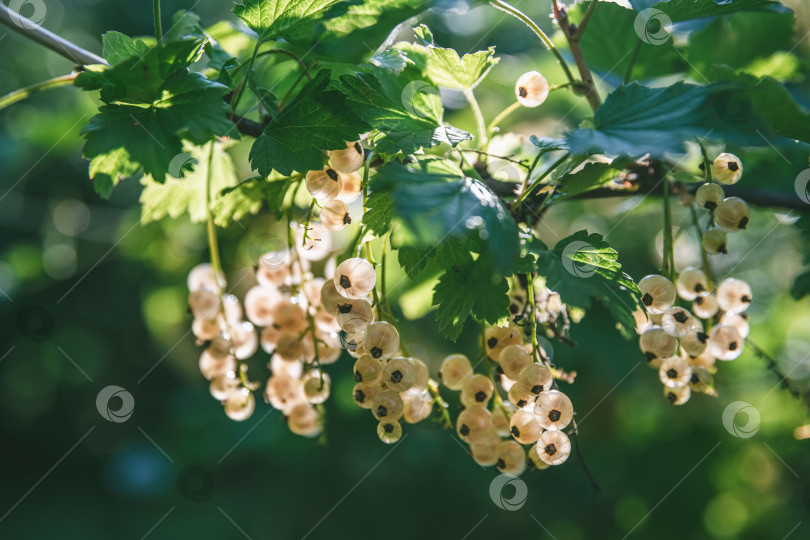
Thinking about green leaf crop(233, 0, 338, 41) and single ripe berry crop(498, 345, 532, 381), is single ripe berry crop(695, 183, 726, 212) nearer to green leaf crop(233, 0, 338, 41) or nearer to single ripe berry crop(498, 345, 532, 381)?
single ripe berry crop(498, 345, 532, 381)

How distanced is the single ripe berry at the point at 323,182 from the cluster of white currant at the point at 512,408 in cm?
23

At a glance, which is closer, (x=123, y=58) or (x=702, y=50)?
(x=123, y=58)

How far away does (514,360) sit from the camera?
1.92 ft

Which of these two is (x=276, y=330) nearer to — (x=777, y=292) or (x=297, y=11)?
(x=297, y=11)

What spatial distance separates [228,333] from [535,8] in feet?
4.68

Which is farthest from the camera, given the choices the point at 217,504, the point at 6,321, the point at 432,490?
the point at 6,321

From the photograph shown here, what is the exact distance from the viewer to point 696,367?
666 millimetres

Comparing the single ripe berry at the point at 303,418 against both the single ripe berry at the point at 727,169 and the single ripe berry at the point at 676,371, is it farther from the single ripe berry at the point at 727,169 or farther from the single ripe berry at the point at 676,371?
the single ripe berry at the point at 727,169

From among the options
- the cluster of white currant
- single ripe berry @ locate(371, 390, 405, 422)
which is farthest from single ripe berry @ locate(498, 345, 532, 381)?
single ripe berry @ locate(371, 390, 405, 422)

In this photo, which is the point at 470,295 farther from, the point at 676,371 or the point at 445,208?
the point at 676,371

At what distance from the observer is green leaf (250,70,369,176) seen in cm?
56

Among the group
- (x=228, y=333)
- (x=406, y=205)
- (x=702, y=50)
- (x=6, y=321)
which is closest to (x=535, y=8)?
(x=702, y=50)

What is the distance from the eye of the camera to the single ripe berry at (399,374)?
572mm

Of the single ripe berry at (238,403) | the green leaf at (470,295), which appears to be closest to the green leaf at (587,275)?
the green leaf at (470,295)
